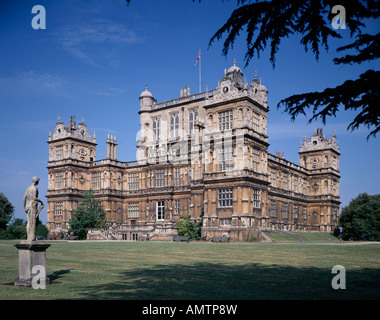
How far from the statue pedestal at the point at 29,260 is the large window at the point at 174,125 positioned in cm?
4928

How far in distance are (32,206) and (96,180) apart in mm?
52451

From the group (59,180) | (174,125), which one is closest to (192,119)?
(174,125)

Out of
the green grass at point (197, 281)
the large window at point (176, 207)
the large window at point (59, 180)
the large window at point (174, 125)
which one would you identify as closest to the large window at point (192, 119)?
the large window at point (174, 125)

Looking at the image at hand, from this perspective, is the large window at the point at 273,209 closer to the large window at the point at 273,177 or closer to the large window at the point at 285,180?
the large window at the point at 273,177

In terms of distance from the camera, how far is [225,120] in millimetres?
48562

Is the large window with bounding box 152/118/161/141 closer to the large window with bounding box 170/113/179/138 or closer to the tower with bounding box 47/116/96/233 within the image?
the large window with bounding box 170/113/179/138

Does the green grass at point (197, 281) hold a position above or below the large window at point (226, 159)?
below

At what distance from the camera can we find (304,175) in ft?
228

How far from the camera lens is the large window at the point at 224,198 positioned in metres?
46.8

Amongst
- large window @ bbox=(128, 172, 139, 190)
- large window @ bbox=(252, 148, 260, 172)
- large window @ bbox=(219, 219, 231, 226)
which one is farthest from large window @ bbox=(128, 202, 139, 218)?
large window @ bbox=(252, 148, 260, 172)

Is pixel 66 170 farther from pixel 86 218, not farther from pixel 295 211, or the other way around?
pixel 295 211

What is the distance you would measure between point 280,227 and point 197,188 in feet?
51.4

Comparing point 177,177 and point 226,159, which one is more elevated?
point 226,159
